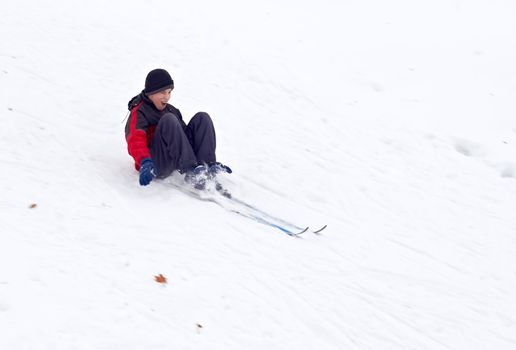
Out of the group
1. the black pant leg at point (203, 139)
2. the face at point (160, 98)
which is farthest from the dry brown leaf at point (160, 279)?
the face at point (160, 98)

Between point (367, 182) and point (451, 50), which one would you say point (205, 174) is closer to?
point (367, 182)

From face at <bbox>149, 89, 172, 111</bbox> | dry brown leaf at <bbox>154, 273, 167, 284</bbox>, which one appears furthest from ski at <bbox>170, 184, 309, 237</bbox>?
dry brown leaf at <bbox>154, 273, 167, 284</bbox>

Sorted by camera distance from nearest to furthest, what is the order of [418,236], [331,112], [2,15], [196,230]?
[196,230], [418,236], [331,112], [2,15]

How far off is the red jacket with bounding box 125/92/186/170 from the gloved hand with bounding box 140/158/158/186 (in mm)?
69

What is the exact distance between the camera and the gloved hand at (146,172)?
15.5 ft

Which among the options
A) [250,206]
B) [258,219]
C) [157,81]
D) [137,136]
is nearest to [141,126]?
[137,136]

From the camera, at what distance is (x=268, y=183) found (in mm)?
5590

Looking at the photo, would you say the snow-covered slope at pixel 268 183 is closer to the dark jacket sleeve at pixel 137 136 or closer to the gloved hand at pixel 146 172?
the gloved hand at pixel 146 172

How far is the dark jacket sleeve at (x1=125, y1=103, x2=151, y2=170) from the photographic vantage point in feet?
15.9

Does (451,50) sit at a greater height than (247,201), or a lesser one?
greater

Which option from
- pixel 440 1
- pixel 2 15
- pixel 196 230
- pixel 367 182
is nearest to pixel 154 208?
pixel 196 230

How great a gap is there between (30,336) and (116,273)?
805 mm

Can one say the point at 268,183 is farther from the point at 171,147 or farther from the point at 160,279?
the point at 160,279

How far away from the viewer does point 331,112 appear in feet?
23.5
